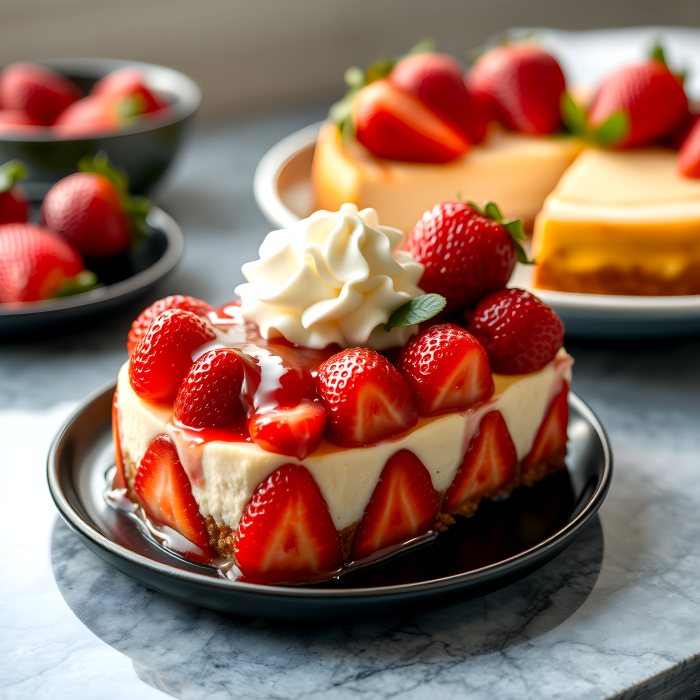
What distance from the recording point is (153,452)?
0.99 m

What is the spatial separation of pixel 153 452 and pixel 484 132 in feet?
4.32

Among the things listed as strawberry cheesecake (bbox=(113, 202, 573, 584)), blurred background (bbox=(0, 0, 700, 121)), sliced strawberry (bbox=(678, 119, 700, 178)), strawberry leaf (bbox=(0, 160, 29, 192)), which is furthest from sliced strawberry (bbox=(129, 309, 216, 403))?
blurred background (bbox=(0, 0, 700, 121))

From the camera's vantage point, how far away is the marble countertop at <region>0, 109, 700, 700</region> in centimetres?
88

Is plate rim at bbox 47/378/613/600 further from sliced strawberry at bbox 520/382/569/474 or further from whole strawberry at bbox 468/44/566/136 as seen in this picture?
whole strawberry at bbox 468/44/566/136

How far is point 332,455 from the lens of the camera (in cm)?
93

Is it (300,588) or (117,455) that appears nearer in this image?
(300,588)

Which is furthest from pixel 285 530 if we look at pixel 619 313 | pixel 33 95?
pixel 33 95

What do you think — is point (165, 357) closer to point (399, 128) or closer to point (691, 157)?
point (399, 128)

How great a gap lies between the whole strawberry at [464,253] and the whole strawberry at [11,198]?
0.97m

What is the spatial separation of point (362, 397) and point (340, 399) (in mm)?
24

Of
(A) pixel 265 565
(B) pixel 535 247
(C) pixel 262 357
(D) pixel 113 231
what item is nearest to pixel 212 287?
(D) pixel 113 231

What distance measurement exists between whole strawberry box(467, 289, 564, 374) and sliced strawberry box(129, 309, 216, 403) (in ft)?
1.14

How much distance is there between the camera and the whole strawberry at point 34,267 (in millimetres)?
1551

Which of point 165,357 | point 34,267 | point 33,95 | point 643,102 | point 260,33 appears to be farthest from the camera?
point 260,33
